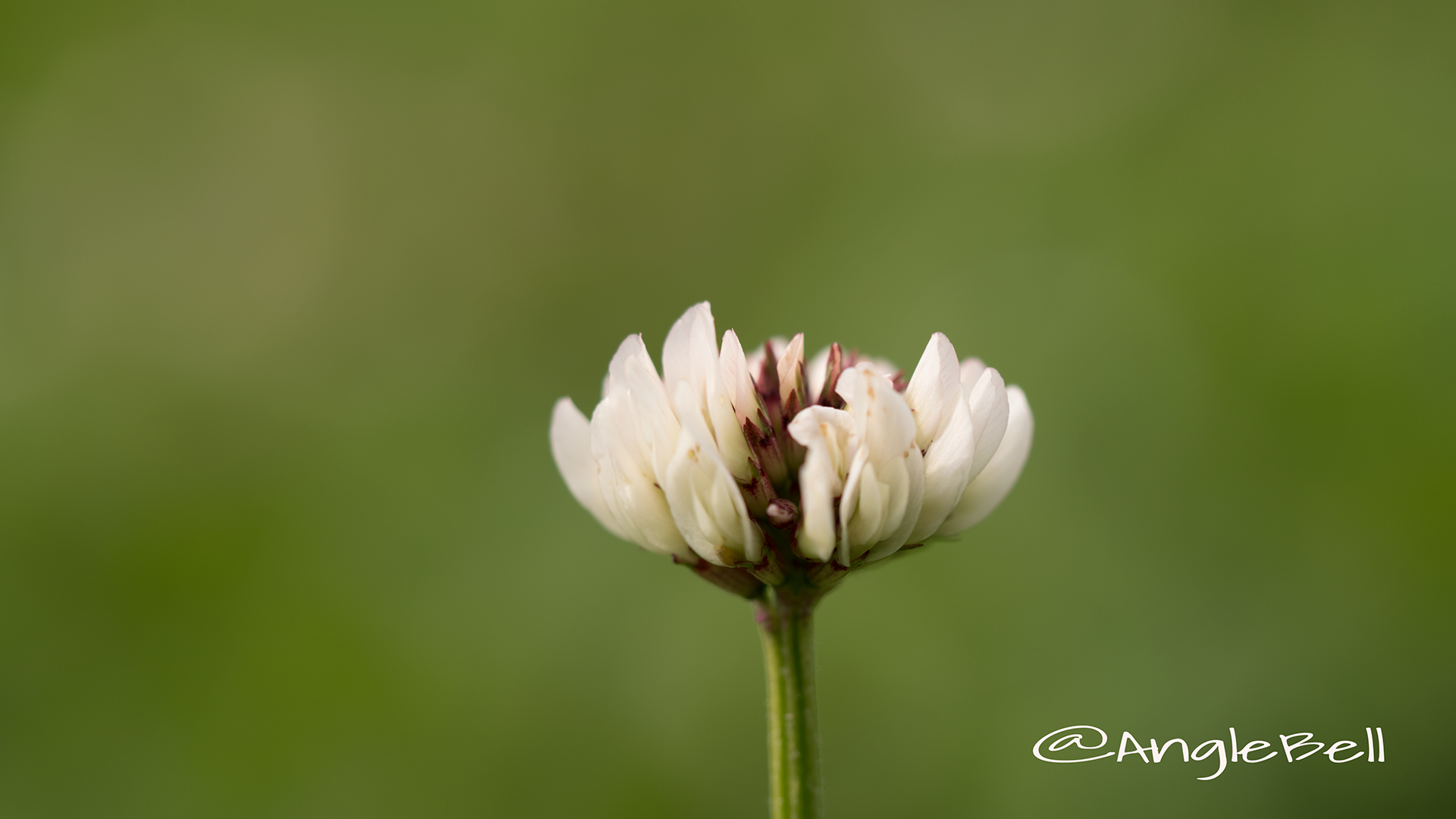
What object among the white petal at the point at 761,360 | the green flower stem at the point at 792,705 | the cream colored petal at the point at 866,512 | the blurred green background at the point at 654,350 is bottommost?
the green flower stem at the point at 792,705

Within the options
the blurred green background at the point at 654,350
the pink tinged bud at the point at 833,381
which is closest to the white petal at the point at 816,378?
the pink tinged bud at the point at 833,381

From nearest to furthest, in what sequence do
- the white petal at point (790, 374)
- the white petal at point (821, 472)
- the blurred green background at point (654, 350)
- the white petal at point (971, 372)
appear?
the white petal at point (821, 472)
the white petal at point (790, 374)
the white petal at point (971, 372)
the blurred green background at point (654, 350)

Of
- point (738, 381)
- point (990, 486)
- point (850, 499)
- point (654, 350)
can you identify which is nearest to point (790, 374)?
point (738, 381)

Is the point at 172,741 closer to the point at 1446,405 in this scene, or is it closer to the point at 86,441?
the point at 86,441

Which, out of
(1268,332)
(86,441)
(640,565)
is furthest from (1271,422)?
(86,441)

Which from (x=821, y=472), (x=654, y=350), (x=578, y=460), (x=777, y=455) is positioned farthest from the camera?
(x=654, y=350)

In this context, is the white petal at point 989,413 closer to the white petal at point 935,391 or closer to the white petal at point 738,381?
the white petal at point 935,391

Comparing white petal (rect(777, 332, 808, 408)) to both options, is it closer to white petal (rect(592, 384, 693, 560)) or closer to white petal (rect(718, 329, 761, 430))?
white petal (rect(718, 329, 761, 430))

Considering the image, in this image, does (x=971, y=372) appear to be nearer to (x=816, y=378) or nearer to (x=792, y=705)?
(x=816, y=378)
